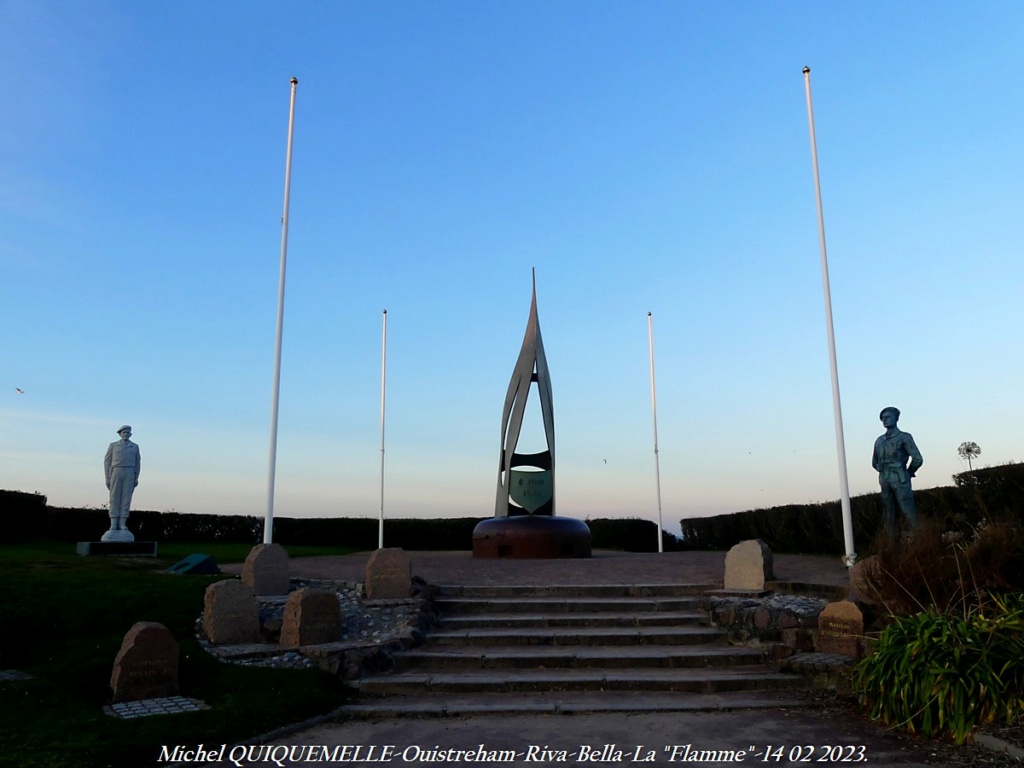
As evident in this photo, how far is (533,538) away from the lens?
15.4m

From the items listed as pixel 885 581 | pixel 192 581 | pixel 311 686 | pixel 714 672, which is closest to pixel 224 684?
pixel 311 686

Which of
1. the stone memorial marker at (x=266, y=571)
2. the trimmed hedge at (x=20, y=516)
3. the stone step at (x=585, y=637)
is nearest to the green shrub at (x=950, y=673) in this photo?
the stone step at (x=585, y=637)

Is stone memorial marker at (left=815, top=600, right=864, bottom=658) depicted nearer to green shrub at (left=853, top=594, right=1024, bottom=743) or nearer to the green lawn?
green shrub at (left=853, top=594, right=1024, bottom=743)

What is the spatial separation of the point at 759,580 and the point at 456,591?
396cm

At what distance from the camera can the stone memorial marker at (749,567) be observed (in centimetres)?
942

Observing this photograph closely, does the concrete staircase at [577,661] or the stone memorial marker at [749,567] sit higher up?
the stone memorial marker at [749,567]

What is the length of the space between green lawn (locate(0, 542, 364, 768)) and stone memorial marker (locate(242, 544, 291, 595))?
607mm

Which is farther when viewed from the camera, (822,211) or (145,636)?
(822,211)

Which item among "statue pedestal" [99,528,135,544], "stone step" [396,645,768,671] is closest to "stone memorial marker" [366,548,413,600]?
"stone step" [396,645,768,671]

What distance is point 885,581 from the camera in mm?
7129

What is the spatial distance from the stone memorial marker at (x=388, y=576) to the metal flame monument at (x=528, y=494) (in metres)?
6.01

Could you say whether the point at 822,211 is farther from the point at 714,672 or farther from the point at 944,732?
the point at 944,732

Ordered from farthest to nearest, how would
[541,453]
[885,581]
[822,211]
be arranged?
[541,453]
[822,211]
[885,581]

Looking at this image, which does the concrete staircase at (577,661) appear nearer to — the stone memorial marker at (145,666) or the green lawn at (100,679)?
the green lawn at (100,679)
